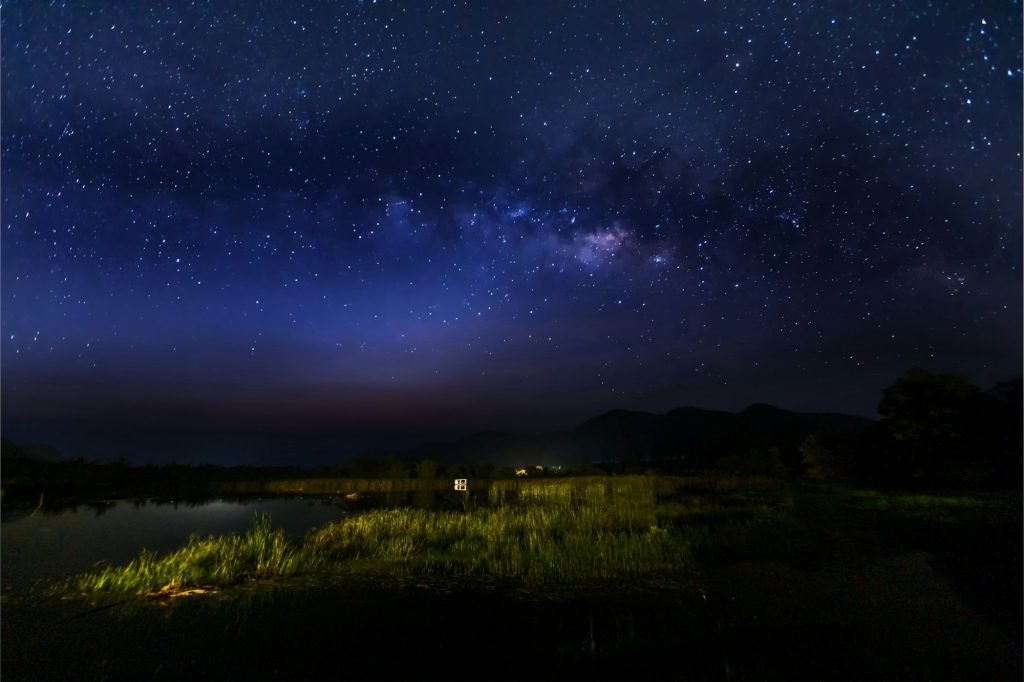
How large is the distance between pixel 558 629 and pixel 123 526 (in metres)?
17.4

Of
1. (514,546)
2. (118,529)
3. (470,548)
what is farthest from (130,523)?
(514,546)

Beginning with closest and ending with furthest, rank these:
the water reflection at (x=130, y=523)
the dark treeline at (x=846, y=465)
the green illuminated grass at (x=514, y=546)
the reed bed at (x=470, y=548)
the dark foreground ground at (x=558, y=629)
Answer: the dark foreground ground at (x=558, y=629)
the reed bed at (x=470, y=548)
the green illuminated grass at (x=514, y=546)
the water reflection at (x=130, y=523)
the dark treeline at (x=846, y=465)

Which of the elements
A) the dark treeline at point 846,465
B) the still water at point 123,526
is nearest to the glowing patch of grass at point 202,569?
the still water at point 123,526

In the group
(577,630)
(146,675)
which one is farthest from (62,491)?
(577,630)

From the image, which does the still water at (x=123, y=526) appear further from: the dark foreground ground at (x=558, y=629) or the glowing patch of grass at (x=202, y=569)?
the dark foreground ground at (x=558, y=629)

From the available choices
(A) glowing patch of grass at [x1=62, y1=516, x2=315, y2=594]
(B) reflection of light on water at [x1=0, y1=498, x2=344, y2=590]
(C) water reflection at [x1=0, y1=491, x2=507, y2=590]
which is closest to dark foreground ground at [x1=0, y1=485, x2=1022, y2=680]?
(A) glowing patch of grass at [x1=62, y1=516, x2=315, y2=594]

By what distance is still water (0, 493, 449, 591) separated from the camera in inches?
458

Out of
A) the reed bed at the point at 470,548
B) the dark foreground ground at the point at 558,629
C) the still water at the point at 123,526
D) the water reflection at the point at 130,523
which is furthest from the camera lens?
the water reflection at the point at 130,523

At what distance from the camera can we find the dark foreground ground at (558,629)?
250 inches

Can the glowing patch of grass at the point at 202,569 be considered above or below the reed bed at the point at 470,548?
above

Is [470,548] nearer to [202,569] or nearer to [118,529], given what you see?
[202,569]

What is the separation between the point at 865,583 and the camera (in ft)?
32.0

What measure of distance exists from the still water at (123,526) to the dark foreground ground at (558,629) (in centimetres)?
419

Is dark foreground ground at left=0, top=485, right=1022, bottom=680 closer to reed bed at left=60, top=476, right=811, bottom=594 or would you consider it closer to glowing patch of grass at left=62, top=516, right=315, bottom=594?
glowing patch of grass at left=62, top=516, right=315, bottom=594
